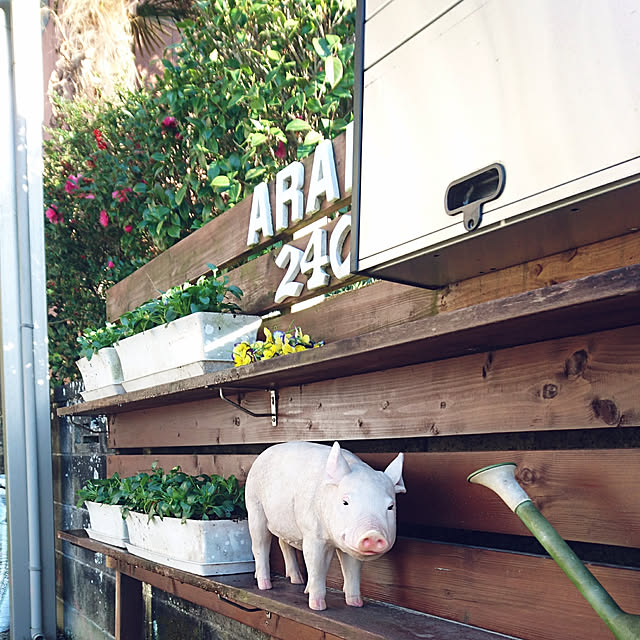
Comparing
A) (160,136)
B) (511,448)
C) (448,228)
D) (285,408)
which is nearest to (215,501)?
(285,408)

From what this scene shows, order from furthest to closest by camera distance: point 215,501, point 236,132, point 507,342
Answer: point 236,132 → point 215,501 → point 507,342

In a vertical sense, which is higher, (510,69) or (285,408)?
(510,69)

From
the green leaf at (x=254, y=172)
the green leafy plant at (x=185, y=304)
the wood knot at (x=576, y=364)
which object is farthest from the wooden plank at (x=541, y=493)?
the green leaf at (x=254, y=172)

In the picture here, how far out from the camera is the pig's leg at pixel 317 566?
4.77ft

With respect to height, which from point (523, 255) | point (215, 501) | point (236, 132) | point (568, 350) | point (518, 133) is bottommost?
point (215, 501)

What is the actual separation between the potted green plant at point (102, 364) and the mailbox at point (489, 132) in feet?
5.06

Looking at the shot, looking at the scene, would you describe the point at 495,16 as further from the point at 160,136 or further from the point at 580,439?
the point at 160,136

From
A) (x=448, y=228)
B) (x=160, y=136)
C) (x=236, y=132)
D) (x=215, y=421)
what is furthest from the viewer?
(x=160, y=136)

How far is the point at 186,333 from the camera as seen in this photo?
6.95 ft

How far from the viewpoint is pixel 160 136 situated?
349cm

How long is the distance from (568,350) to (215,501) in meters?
1.08

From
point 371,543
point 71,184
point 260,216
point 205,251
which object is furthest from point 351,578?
point 71,184

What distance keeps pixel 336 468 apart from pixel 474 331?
419 millimetres

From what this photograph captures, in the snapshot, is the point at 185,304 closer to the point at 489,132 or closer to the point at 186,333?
the point at 186,333
